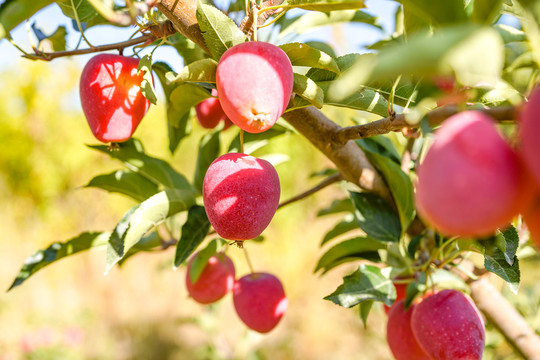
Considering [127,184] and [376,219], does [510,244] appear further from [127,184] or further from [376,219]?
[127,184]

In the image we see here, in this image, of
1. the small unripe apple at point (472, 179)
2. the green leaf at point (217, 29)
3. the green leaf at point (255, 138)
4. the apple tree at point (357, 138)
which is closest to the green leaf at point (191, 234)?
the apple tree at point (357, 138)

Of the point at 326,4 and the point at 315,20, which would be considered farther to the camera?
the point at 315,20

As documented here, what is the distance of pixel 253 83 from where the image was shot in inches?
13.5

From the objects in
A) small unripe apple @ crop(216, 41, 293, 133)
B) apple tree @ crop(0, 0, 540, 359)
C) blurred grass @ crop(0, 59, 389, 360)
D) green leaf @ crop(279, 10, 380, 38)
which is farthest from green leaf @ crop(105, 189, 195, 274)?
blurred grass @ crop(0, 59, 389, 360)

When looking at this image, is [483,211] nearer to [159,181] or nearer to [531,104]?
[531,104]

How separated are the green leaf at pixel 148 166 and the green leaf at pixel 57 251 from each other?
11 cm

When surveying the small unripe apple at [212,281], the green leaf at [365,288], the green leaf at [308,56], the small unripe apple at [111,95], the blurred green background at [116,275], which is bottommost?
the blurred green background at [116,275]

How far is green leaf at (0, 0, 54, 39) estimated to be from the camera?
32 cm

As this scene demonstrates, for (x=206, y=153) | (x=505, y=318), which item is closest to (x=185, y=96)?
(x=206, y=153)

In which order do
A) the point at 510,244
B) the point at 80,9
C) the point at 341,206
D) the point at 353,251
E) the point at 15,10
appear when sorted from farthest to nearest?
1. the point at 341,206
2. the point at 353,251
3. the point at 80,9
4. the point at 510,244
5. the point at 15,10

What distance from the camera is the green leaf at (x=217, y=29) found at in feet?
1.28

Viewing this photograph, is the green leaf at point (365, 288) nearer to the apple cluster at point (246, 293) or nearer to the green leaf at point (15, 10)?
the apple cluster at point (246, 293)

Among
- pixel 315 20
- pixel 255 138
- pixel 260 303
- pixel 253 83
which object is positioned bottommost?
pixel 260 303

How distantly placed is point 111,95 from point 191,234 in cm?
18
